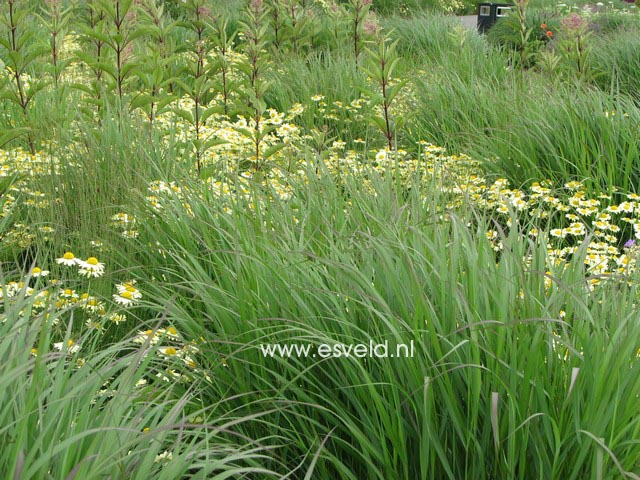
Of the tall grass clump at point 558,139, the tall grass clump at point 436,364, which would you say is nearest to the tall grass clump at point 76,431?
the tall grass clump at point 436,364

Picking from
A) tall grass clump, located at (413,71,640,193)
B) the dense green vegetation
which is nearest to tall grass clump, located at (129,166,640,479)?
the dense green vegetation

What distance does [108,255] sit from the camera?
10.3ft

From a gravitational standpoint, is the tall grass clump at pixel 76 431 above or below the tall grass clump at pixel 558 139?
above

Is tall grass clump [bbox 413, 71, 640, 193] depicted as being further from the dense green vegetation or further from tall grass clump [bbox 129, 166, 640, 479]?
tall grass clump [bbox 129, 166, 640, 479]

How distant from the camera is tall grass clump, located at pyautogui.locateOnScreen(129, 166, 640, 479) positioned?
1.85 m

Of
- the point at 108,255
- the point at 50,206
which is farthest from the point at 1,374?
the point at 50,206

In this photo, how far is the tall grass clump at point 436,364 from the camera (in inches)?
72.7

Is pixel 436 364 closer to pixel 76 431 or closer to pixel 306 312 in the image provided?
pixel 306 312

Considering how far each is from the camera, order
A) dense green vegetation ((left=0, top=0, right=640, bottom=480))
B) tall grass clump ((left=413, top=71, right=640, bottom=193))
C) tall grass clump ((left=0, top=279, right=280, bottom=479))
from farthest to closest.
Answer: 1. tall grass clump ((left=413, top=71, right=640, bottom=193))
2. dense green vegetation ((left=0, top=0, right=640, bottom=480))
3. tall grass clump ((left=0, top=279, right=280, bottom=479))

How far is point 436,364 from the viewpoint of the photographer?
1.79 meters

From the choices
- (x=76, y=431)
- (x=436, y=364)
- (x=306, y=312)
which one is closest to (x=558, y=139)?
(x=306, y=312)

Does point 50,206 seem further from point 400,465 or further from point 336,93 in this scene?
point 336,93

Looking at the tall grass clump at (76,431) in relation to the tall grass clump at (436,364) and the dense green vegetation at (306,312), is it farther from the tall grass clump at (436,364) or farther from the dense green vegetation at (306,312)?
the tall grass clump at (436,364)

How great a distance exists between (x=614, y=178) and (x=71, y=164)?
2618 millimetres
